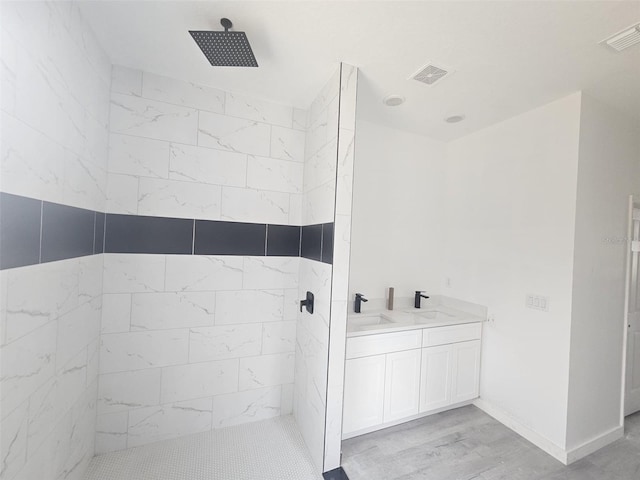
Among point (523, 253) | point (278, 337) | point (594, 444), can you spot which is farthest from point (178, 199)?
point (594, 444)

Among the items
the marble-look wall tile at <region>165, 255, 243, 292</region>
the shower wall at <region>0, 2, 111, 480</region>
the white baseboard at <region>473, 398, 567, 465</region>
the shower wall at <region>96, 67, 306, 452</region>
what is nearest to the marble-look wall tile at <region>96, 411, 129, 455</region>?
the shower wall at <region>96, 67, 306, 452</region>

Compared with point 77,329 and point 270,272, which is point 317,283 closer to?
point 270,272

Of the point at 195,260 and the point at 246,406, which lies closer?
the point at 195,260

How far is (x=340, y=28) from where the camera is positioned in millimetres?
1414

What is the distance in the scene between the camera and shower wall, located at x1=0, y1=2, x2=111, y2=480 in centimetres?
95

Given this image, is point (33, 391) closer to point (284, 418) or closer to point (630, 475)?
point (284, 418)

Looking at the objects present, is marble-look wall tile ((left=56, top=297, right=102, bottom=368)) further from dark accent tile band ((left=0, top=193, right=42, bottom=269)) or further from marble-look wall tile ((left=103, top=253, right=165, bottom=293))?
dark accent tile band ((left=0, top=193, right=42, bottom=269))

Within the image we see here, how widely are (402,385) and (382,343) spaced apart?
1.44 feet

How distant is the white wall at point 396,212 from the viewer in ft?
8.52

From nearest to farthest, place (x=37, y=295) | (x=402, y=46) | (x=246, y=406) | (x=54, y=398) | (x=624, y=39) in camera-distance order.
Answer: (x=37, y=295), (x=54, y=398), (x=624, y=39), (x=402, y=46), (x=246, y=406)

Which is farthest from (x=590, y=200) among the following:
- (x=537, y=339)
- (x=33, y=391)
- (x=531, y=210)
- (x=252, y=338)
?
(x=33, y=391)

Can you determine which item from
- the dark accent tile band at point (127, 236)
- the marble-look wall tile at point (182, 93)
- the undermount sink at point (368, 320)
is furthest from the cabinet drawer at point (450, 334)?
the marble-look wall tile at point (182, 93)

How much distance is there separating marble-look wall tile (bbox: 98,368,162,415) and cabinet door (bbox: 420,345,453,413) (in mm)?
2139

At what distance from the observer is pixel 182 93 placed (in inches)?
76.9
